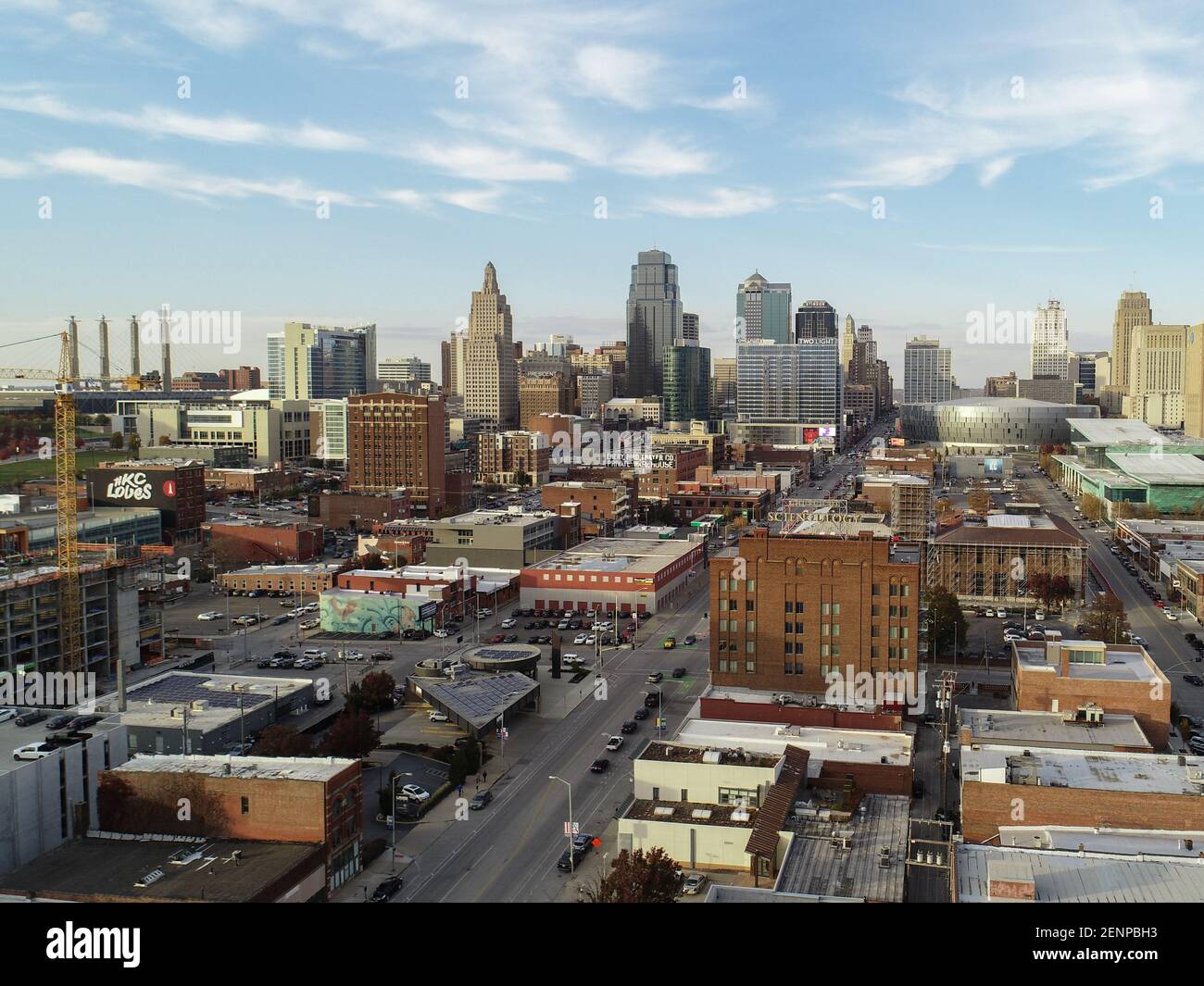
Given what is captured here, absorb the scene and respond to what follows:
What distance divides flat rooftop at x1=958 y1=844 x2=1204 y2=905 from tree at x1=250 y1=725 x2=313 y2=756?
14424mm

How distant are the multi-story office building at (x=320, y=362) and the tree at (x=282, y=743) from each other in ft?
389

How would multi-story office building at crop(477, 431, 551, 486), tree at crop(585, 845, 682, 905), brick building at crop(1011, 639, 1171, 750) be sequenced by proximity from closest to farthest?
tree at crop(585, 845, 682, 905), brick building at crop(1011, 639, 1171, 750), multi-story office building at crop(477, 431, 551, 486)

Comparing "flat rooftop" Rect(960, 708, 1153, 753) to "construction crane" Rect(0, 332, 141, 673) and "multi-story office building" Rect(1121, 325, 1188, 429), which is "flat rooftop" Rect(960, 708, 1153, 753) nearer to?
"construction crane" Rect(0, 332, 141, 673)

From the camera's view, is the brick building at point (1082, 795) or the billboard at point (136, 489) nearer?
the brick building at point (1082, 795)

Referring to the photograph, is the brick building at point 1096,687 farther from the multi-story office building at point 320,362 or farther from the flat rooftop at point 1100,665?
the multi-story office building at point 320,362

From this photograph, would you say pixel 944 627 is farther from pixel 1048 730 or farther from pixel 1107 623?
pixel 1048 730

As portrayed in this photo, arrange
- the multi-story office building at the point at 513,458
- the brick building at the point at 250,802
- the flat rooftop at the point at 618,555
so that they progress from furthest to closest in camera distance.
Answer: the multi-story office building at the point at 513,458, the flat rooftop at the point at 618,555, the brick building at the point at 250,802

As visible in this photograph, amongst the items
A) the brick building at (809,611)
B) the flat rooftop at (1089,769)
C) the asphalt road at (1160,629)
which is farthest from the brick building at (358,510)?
the flat rooftop at (1089,769)

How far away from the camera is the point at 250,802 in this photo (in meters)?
19.7

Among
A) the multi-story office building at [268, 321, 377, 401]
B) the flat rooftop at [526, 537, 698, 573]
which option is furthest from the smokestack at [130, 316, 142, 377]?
the flat rooftop at [526, 537, 698, 573]

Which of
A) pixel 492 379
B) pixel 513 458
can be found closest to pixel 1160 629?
pixel 513 458

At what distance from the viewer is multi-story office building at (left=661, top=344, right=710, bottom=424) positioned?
162 meters

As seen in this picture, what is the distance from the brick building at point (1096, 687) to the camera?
84.5ft

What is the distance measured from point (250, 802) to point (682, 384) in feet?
475
